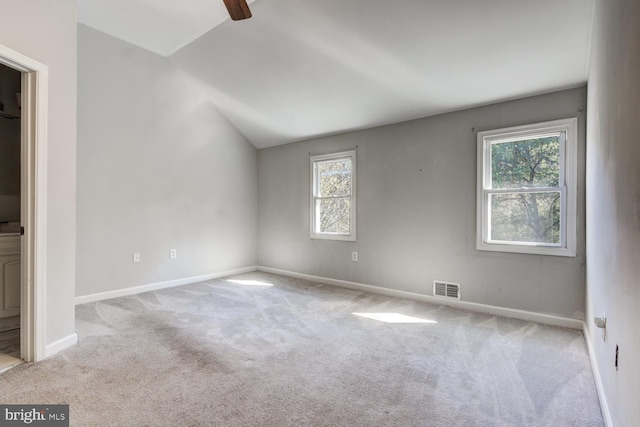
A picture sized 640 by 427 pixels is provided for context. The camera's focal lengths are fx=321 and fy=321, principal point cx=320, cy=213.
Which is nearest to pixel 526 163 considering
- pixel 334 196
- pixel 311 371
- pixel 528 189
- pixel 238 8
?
pixel 528 189

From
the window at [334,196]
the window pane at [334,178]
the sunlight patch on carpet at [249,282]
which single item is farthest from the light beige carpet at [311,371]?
the window pane at [334,178]

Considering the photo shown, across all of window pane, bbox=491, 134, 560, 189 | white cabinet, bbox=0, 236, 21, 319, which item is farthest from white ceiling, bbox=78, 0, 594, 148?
white cabinet, bbox=0, 236, 21, 319

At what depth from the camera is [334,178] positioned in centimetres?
491

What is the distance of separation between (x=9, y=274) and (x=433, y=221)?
4.18m

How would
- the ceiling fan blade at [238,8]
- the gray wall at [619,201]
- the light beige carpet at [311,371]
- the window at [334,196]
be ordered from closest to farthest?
the gray wall at [619,201] < the light beige carpet at [311,371] < the ceiling fan blade at [238,8] < the window at [334,196]

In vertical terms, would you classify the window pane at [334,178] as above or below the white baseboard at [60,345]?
above

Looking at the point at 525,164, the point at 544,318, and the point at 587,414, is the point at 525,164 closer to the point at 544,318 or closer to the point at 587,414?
the point at 544,318

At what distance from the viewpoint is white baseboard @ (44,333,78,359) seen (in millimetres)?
2365

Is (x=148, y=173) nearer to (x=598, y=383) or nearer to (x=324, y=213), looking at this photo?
(x=324, y=213)

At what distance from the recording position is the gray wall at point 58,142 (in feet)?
7.56

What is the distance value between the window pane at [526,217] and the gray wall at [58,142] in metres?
3.94

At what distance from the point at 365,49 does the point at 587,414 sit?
125 inches

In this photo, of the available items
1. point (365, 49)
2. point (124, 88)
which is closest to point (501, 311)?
point (365, 49)

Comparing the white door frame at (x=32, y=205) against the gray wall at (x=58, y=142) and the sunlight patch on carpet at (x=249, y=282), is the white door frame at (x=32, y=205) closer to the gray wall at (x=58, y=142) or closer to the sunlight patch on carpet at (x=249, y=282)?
the gray wall at (x=58, y=142)
